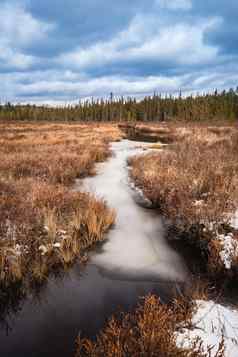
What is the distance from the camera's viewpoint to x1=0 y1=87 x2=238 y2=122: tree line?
7419 centimetres

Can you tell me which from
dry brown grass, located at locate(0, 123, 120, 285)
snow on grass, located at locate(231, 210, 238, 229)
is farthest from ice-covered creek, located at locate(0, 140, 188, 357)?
snow on grass, located at locate(231, 210, 238, 229)

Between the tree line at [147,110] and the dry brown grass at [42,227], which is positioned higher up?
the tree line at [147,110]

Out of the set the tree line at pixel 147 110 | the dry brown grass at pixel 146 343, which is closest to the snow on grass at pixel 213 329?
the dry brown grass at pixel 146 343

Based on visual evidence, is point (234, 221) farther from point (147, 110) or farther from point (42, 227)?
point (147, 110)

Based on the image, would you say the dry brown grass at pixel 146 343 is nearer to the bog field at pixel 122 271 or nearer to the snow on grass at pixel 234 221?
the bog field at pixel 122 271

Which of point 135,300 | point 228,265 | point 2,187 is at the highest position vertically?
point 2,187

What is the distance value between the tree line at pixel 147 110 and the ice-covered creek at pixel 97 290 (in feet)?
229

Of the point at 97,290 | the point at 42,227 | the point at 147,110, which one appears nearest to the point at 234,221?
the point at 97,290

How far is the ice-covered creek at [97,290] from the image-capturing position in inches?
121

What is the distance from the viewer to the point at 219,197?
19.5 feet

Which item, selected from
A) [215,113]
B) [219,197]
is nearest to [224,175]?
[219,197]

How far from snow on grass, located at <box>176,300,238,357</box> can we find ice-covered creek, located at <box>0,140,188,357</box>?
674mm

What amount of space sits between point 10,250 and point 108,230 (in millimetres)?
2391

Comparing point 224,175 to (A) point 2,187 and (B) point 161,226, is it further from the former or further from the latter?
(A) point 2,187
